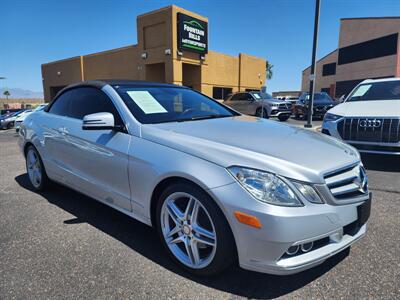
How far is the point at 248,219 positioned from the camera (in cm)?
193

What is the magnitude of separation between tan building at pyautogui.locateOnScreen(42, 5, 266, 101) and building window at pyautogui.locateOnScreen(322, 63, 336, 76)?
2751cm

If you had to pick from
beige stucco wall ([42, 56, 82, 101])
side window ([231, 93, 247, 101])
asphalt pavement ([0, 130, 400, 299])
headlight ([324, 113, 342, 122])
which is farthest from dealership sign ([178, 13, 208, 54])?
asphalt pavement ([0, 130, 400, 299])

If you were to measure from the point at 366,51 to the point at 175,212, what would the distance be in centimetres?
4936

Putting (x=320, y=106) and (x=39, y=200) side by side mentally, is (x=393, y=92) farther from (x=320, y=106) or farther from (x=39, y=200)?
(x=320, y=106)

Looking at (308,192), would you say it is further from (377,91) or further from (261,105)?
(261,105)

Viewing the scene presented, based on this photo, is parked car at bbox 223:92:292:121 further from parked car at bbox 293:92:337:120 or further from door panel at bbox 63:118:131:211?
door panel at bbox 63:118:131:211

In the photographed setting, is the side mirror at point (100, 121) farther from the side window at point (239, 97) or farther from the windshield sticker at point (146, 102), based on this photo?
the side window at point (239, 97)

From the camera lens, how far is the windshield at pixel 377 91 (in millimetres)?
6234

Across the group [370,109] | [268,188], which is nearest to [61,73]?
[370,109]

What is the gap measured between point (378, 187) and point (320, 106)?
13.4m

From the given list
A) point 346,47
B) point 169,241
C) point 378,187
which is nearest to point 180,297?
point 169,241

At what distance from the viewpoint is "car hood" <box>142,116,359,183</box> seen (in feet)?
6.71

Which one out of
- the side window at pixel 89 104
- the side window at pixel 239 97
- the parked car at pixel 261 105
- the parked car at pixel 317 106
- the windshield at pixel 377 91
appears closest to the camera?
the side window at pixel 89 104

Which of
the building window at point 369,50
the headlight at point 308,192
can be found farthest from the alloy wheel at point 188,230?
the building window at point 369,50
